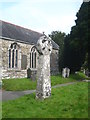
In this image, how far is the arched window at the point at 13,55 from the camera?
914 inches

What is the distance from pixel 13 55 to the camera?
2372 cm

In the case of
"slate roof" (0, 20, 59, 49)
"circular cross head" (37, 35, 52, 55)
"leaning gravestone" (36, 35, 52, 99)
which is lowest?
"leaning gravestone" (36, 35, 52, 99)

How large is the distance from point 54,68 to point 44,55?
22852 millimetres

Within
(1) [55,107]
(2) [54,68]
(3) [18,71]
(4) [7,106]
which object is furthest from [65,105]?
(2) [54,68]

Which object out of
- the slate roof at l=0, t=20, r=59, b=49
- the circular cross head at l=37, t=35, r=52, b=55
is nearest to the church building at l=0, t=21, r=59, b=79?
the slate roof at l=0, t=20, r=59, b=49

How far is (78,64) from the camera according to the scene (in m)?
32.3

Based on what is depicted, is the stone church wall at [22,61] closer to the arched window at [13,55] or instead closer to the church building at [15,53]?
the church building at [15,53]

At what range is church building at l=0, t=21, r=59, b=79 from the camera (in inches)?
864

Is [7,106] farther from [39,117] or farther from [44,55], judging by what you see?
[44,55]

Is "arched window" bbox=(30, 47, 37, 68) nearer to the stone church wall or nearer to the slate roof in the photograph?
the stone church wall

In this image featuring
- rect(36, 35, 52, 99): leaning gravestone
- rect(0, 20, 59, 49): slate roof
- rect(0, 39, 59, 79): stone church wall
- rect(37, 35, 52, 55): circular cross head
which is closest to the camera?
rect(36, 35, 52, 99): leaning gravestone

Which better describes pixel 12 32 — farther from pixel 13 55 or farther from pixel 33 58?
pixel 33 58

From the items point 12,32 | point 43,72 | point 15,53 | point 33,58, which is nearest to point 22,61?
point 15,53

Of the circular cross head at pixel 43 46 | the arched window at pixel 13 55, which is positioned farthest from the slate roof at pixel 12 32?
the circular cross head at pixel 43 46
